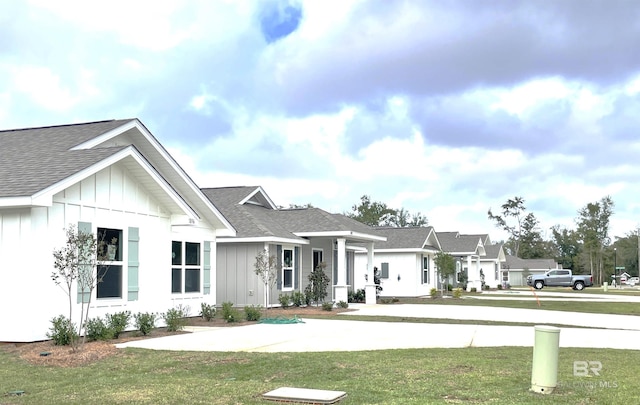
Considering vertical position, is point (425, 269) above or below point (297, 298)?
above

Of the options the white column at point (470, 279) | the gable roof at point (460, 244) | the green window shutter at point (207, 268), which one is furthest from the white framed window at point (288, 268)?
the white column at point (470, 279)

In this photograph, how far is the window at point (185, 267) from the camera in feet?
64.3

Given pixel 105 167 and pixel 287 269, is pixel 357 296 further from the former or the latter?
pixel 105 167

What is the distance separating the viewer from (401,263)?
43.1 metres

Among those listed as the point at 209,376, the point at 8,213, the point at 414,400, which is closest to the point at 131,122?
the point at 8,213

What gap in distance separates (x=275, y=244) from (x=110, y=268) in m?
10.7

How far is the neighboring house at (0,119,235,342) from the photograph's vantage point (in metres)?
13.8

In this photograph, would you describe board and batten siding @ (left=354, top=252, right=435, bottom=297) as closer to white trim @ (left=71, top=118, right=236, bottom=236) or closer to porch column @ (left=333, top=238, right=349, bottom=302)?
porch column @ (left=333, top=238, right=349, bottom=302)

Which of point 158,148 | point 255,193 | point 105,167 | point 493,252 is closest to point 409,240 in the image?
point 255,193

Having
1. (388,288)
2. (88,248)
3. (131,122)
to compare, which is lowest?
(388,288)

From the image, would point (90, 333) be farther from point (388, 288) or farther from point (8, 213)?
point (388, 288)

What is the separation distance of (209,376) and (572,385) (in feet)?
16.7

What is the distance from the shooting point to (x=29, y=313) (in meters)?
13.8

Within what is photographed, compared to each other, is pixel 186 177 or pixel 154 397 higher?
pixel 186 177
